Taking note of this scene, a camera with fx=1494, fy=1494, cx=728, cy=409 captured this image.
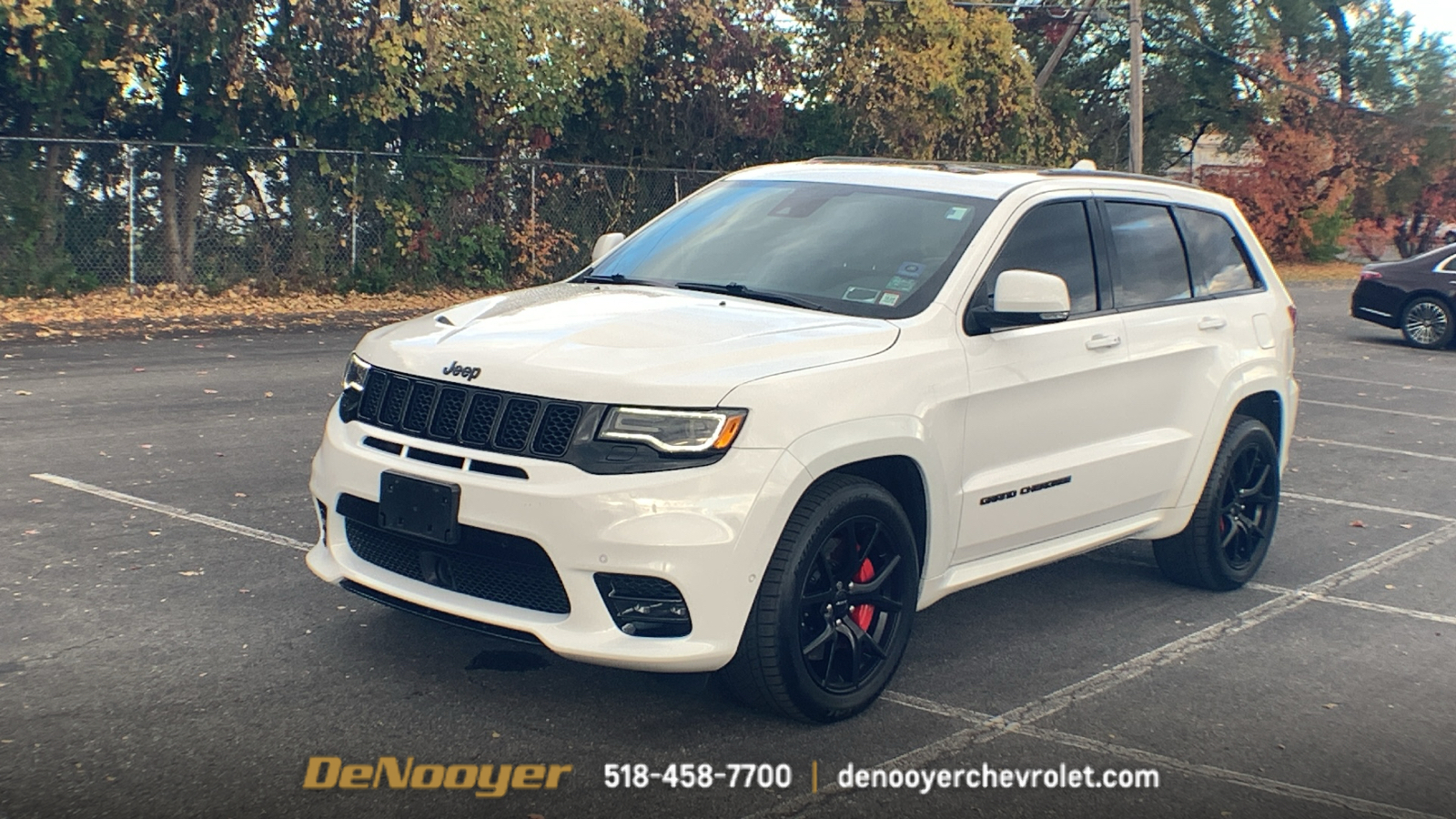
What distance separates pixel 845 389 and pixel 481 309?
4.64 feet

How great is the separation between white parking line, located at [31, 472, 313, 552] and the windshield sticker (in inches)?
114

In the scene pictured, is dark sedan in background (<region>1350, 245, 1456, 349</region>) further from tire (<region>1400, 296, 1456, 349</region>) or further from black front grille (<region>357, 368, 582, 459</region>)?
black front grille (<region>357, 368, 582, 459</region>)

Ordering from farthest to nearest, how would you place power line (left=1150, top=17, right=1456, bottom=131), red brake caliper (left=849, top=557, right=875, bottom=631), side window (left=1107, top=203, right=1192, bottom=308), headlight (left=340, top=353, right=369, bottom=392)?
1. power line (left=1150, top=17, right=1456, bottom=131)
2. side window (left=1107, top=203, right=1192, bottom=308)
3. headlight (left=340, top=353, right=369, bottom=392)
4. red brake caliper (left=849, top=557, right=875, bottom=631)

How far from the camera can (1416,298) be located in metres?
20.0

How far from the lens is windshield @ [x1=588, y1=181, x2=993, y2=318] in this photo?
17.5ft

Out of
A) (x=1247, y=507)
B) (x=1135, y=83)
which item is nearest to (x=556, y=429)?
(x=1247, y=507)

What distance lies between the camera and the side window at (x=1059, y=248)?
564cm

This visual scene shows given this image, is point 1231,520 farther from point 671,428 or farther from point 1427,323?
point 1427,323

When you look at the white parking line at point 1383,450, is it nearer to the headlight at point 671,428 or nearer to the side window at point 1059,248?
the side window at point 1059,248

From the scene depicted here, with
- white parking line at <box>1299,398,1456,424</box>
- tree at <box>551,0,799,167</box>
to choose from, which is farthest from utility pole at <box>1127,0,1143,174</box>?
white parking line at <box>1299,398,1456,424</box>

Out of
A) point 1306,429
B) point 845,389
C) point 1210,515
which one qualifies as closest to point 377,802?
point 845,389

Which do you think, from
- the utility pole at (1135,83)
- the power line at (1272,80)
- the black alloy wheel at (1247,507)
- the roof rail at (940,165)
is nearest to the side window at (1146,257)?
the roof rail at (940,165)

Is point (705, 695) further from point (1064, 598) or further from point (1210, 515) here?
point (1210, 515)

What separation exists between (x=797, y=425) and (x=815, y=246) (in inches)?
54.2
